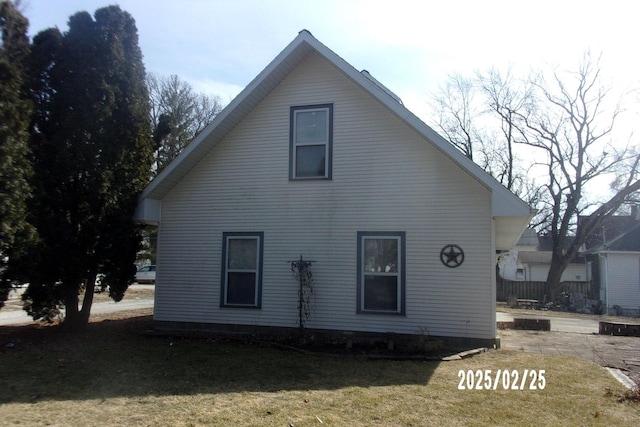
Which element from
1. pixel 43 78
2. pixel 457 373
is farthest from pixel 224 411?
pixel 43 78

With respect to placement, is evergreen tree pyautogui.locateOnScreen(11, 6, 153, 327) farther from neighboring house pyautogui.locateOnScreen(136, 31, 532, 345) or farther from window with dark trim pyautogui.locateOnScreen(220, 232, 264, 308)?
window with dark trim pyautogui.locateOnScreen(220, 232, 264, 308)

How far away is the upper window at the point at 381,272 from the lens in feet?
35.4

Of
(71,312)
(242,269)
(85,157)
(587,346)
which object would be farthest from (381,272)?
(71,312)

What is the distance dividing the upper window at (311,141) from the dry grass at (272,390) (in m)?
4.25

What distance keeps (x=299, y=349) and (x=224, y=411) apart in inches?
162

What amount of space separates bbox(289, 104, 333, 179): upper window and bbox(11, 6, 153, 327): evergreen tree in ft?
12.2

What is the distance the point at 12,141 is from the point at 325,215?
632cm

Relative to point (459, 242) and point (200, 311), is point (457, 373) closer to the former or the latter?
point (459, 242)

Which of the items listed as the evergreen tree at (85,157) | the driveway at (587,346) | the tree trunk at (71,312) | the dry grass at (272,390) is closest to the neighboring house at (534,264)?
the driveway at (587,346)

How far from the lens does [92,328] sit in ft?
39.9

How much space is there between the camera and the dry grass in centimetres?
561

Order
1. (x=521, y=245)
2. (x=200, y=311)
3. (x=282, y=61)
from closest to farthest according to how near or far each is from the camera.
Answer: (x=282, y=61) < (x=200, y=311) < (x=521, y=245)

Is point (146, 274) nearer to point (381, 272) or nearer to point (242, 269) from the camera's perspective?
point (242, 269)
